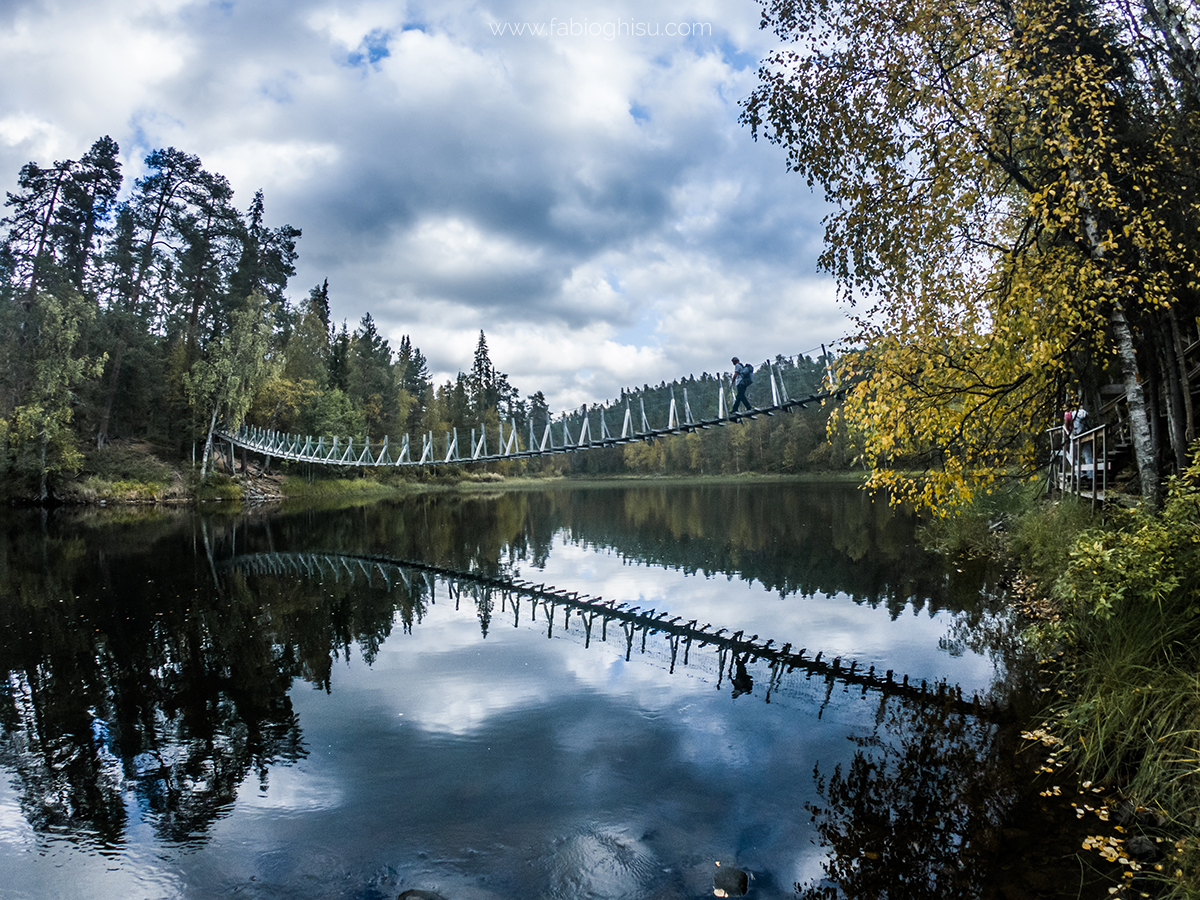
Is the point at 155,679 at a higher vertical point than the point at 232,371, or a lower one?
lower

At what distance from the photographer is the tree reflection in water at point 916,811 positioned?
3.03 metres

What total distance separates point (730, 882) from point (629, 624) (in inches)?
210

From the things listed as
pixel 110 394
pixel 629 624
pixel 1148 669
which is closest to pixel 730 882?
pixel 1148 669

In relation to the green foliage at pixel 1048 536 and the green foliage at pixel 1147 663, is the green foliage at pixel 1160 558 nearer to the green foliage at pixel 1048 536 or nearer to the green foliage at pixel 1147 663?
the green foliage at pixel 1147 663

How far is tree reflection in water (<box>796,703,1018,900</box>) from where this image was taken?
9.95 feet

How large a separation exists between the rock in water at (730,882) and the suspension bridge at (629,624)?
2686mm

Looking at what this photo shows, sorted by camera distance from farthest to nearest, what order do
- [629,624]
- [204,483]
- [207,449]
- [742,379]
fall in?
[207,449]
[204,483]
[742,379]
[629,624]

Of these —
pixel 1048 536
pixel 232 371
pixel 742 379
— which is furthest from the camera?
pixel 232 371

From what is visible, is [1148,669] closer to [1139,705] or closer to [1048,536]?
[1139,705]

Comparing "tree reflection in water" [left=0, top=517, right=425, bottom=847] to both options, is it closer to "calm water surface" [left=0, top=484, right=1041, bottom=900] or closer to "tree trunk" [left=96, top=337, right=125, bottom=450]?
"calm water surface" [left=0, top=484, right=1041, bottom=900]

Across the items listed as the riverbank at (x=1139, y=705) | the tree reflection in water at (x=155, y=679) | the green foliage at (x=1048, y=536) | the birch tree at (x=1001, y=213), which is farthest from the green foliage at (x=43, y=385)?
the riverbank at (x=1139, y=705)

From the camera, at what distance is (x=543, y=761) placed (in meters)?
4.54

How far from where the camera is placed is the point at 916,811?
143 inches

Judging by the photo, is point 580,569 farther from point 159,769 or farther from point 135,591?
point 159,769
